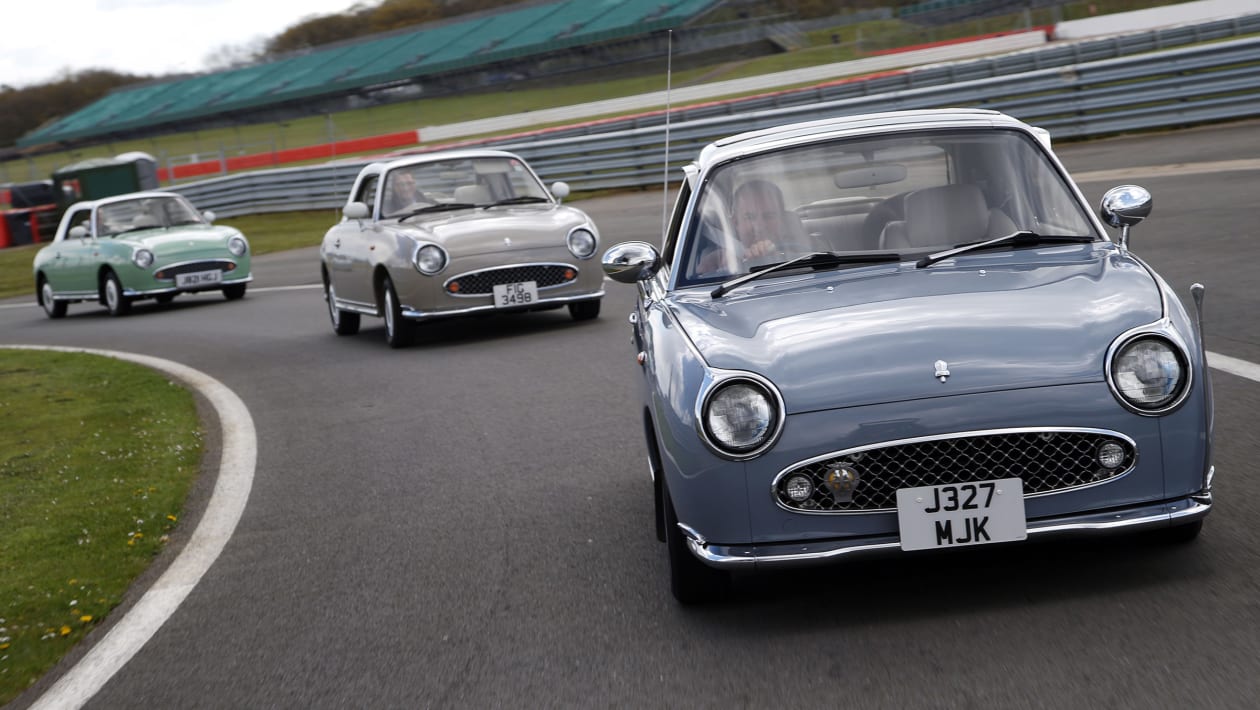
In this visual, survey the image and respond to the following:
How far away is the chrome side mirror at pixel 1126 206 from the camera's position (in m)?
5.16

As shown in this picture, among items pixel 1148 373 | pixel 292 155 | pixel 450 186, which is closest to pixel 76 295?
pixel 450 186

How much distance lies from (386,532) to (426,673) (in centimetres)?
199

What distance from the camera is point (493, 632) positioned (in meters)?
4.61

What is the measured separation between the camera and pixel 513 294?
40.7 feet

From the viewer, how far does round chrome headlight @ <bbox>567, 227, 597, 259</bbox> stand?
41.3 ft

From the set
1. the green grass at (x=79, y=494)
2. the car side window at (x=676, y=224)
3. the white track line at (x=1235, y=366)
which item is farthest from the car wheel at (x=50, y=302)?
the white track line at (x=1235, y=366)

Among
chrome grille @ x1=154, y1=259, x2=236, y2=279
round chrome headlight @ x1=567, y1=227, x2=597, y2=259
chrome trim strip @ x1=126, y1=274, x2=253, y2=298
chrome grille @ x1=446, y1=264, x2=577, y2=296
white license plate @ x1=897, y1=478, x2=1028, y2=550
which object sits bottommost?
chrome trim strip @ x1=126, y1=274, x2=253, y2=298

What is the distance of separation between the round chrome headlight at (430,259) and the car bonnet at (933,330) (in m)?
7.57

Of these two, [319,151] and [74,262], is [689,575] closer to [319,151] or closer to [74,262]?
[74,262]

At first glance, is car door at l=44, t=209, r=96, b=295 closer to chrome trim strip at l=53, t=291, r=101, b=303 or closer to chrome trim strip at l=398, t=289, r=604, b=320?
chrome trim strip at l=53, t=291, r=101, b=303

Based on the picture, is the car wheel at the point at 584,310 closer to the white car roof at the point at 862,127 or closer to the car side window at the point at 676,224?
the car side window at the point at 676,224

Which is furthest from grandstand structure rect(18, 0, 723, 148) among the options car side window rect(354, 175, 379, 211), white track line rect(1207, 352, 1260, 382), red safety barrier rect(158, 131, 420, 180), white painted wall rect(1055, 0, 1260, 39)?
white track line rect(1207, 352, 1260, 382)

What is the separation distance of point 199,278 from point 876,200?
50.5ft

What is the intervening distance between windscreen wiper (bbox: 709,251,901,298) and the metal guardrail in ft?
56.8
